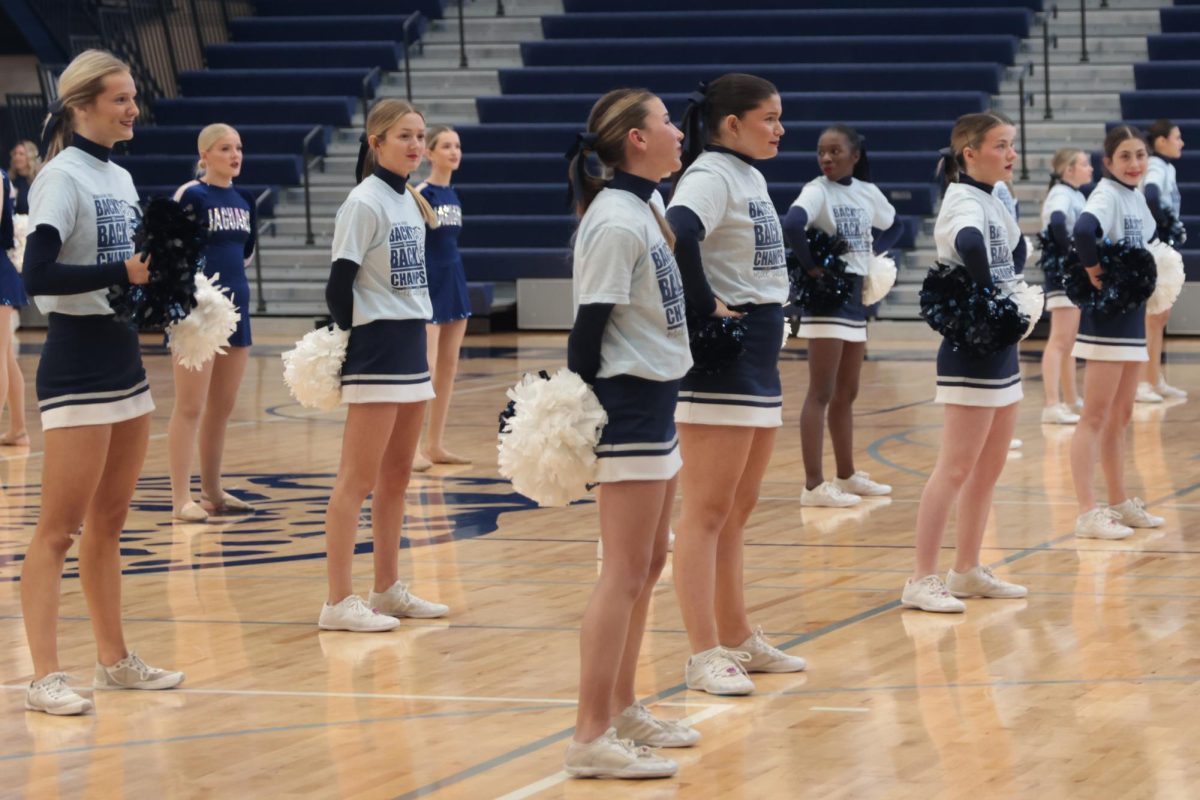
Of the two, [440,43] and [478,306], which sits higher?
[440,43]

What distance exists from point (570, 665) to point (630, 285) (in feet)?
4.44

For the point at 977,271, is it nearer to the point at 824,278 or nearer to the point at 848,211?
the point at 824,278

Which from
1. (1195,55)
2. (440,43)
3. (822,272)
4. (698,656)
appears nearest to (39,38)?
(440,43)

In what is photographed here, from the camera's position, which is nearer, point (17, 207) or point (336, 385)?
point (336, 385)

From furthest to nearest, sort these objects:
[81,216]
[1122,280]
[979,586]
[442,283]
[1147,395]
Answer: [1147,395] < [442,283] < [1122,280] < [979,586] < [81,216]

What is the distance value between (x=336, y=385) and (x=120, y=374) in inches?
38.9

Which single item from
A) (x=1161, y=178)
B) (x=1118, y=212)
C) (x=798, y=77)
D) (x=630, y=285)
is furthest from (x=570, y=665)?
(x=798, y=77)

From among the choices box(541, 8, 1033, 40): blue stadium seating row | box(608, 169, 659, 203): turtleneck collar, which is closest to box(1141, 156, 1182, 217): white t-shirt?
box(608, 169, 659, 203): turtleneck collar

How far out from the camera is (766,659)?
4.58m

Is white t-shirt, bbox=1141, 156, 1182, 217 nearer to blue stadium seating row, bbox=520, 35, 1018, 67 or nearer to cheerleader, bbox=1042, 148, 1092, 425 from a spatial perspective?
cheerleader, bbox=1042, 148, 1092, 425

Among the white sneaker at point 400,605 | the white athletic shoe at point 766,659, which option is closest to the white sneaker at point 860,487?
the white sneaker at point 400,605

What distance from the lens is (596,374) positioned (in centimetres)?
375

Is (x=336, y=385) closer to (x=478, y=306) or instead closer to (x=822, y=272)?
(x=822, y=272)

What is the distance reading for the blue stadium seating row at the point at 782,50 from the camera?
16.4 meters
